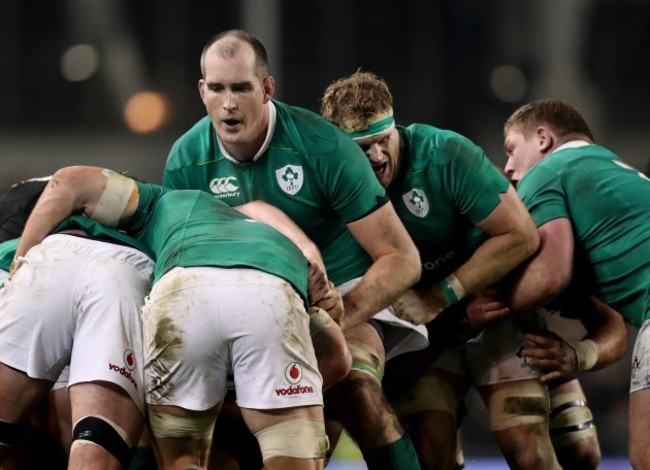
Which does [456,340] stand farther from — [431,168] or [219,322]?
[219,322]

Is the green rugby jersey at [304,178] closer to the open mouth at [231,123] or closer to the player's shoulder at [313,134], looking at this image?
the player's shoulder at [313,134]

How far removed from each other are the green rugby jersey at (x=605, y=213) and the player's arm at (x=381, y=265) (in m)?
0.58

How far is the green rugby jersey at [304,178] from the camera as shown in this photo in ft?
12.6

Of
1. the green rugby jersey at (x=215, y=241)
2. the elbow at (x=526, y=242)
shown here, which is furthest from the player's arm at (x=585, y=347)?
the green rugby jersey at (x=215, y=241)

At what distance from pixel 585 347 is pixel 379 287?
102cm

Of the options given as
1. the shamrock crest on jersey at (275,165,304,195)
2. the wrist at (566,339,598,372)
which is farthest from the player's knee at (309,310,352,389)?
the wrist at (566,339,598,372)

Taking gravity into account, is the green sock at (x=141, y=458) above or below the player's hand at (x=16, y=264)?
below

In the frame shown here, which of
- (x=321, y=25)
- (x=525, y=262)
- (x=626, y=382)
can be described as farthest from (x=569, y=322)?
(x=525, y=262)

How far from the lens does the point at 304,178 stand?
154 inches

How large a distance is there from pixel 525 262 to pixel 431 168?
1.52ft

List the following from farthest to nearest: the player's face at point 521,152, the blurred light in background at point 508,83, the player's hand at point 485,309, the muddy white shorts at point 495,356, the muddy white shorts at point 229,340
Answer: the blurred light in background at point 508,83, the player's face at point 521,152, the muddy white shorts at point 495,356, the player's hand at point 485,309, the muddy white shorts at point 229,340

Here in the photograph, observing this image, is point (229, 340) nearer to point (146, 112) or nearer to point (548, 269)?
point (548, 269)

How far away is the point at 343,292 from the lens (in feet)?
13.2

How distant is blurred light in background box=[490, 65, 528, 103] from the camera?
305 inches
